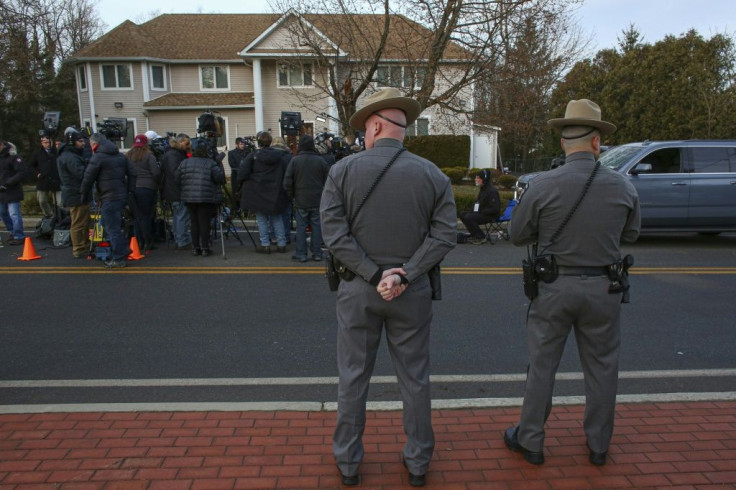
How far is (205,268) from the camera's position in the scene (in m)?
8.36

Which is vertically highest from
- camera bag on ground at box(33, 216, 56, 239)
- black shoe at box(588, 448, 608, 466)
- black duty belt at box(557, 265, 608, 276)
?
black duty belt at box(557, 265, 608, 276)

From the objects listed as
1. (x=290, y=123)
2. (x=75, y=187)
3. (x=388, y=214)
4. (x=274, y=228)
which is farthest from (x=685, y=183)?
(x=75, y=187)

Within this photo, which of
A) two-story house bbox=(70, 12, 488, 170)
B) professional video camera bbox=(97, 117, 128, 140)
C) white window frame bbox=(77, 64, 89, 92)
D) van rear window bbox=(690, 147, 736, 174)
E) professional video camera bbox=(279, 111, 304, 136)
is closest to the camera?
professional video camera bbox=(97, 117, 128, 140)

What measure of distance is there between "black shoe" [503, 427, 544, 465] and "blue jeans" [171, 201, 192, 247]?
748 centimetres

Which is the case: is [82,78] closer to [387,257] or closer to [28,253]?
[28,253]

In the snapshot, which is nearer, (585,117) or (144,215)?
(585,117)

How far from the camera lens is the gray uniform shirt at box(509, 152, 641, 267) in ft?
9.86

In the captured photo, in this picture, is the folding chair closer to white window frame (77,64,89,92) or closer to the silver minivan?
the silver minivan

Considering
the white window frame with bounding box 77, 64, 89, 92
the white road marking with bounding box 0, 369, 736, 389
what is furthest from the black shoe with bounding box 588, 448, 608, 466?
the white window frame with bounding box 77, 64, 89, 92

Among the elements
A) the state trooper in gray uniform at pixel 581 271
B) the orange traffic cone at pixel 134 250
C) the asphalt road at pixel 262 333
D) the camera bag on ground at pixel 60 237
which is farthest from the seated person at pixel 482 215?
the state trooper in gray uniform at pixel 581 271

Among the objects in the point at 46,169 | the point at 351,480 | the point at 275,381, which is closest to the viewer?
the point at 351,480

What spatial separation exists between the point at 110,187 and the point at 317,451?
649cm

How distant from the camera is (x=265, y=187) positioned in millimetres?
9484

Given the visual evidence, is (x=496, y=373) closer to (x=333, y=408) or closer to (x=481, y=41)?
(x=333, y=408)
